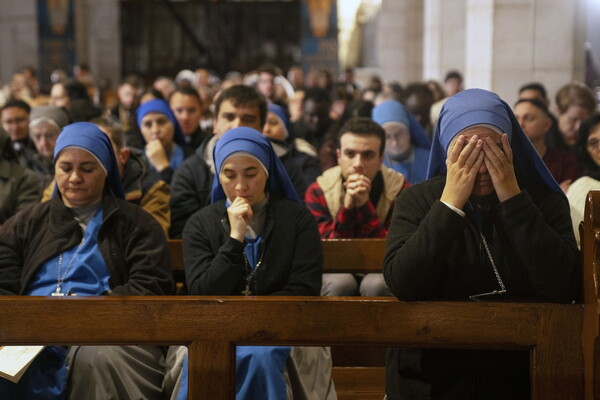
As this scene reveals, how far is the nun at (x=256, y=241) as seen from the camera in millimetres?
3902

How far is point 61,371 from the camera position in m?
3.69

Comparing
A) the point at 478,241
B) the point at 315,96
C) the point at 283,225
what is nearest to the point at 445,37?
the point at 315,96

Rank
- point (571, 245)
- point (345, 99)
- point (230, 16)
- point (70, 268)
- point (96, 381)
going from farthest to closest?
point (230, 16), point (345, 99), point (70, 268), point (96, 381), point (571, 245)

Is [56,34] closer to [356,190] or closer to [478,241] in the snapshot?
[356,190]

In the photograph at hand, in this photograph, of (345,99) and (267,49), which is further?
(267,49)

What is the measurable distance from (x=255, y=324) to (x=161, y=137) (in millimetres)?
4088

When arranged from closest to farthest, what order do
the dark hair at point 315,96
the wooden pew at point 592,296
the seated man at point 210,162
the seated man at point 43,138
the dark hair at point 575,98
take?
the wooden pew at point 592,296
the seated man at point 210,162
the seated man at point 43,138
the dark hair at point 575,98
the dark hair at point 315,96

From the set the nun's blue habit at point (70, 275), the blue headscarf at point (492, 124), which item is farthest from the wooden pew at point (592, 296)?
the nun's blue habit at point (70, 275)

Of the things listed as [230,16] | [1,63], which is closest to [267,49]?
[230,16]

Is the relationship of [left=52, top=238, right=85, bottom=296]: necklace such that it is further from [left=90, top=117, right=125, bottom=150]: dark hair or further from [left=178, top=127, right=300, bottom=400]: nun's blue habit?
[left=90, top=117, right=125, bottom=150]: dark hair

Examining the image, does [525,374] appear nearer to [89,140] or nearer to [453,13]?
[89,140]

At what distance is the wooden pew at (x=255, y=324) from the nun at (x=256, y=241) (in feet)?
2.52

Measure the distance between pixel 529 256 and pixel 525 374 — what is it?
1.45ft

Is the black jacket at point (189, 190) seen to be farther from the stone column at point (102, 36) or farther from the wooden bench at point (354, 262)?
the stone column at point (102, 36)
